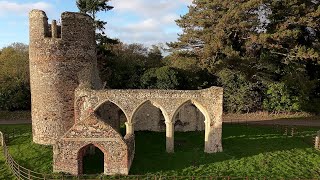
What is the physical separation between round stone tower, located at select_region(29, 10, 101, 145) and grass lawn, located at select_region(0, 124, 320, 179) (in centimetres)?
190

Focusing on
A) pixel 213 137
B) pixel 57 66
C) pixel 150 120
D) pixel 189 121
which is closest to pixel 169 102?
pixel 213 137

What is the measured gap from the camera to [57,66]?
22.8 metres

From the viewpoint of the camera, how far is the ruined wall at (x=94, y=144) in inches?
704

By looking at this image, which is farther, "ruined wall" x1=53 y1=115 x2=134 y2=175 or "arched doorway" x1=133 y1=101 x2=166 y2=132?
"arched doorway" x1=133 y1=101 x2=166 y2=132

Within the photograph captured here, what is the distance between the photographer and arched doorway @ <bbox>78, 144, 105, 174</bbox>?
18559 millimetres

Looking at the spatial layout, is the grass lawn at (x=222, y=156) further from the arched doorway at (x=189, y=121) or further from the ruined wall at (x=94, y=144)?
the ruined wall at (x=94, y=144)

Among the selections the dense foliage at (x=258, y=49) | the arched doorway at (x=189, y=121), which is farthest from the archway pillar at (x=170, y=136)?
the dense foliage at (x=258, y=49)

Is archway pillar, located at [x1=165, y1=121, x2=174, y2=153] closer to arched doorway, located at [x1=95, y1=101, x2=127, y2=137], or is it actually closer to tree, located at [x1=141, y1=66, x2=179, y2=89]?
arched doorway, located at [x1=95, y1=101, x2=127, y2=137]

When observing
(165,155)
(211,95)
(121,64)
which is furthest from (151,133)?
(121,64)

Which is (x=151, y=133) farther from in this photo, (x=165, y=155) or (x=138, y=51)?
(x=138, y=51)

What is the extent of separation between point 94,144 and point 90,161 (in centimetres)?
319

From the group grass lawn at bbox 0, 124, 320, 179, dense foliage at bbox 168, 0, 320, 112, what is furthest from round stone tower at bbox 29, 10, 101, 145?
dense foliage at bbox 168, 0, 320, 112

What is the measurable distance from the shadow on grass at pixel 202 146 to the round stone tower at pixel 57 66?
19.4 ft

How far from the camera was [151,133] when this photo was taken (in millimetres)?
27859
